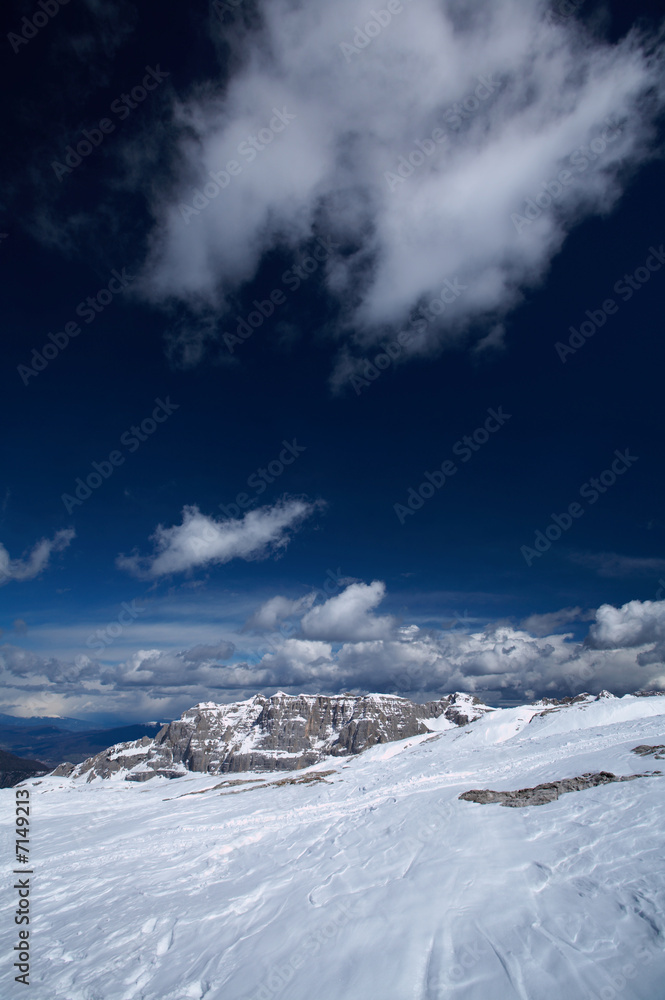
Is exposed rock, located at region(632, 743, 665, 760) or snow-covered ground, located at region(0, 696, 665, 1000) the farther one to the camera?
exposed rock, located at region(632, 743, 665, 760)

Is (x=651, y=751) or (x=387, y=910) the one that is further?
(x=651, y=751)

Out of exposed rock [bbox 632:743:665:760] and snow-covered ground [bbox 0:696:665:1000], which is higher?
snow-covered ground [bbox 0:696:665:1000]

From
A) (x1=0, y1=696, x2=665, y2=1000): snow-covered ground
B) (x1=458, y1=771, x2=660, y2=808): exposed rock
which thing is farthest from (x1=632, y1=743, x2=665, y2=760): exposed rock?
(x1=458, y1=771, x2=660, y2=808): exposed rock

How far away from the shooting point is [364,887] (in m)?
11.5

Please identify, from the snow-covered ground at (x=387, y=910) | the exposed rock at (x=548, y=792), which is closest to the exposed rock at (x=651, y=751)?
the snow-covered ground at (x=387, y=910)

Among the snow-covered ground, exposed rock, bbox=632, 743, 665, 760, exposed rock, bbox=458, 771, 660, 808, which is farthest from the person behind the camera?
exposed rock, bbox=632, 743, 665, 760

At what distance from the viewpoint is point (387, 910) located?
9562mm

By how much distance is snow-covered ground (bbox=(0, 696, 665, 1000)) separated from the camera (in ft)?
22.7

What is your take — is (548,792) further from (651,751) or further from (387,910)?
(387,910)

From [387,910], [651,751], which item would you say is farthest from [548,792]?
[387,910]

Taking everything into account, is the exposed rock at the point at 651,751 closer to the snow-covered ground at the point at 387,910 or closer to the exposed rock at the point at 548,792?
the snow-covered ground at the point at 387,910

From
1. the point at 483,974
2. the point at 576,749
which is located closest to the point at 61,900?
the point at 483,974

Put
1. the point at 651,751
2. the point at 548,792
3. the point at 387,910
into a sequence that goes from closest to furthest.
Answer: the point at 387,910, the point at 548,792, the point at 651,751

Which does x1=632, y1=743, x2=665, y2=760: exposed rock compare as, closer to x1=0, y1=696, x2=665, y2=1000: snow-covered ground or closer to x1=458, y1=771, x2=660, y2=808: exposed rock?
x1=0, y1=696, x2=665, y2=1000: snow-covered ground
